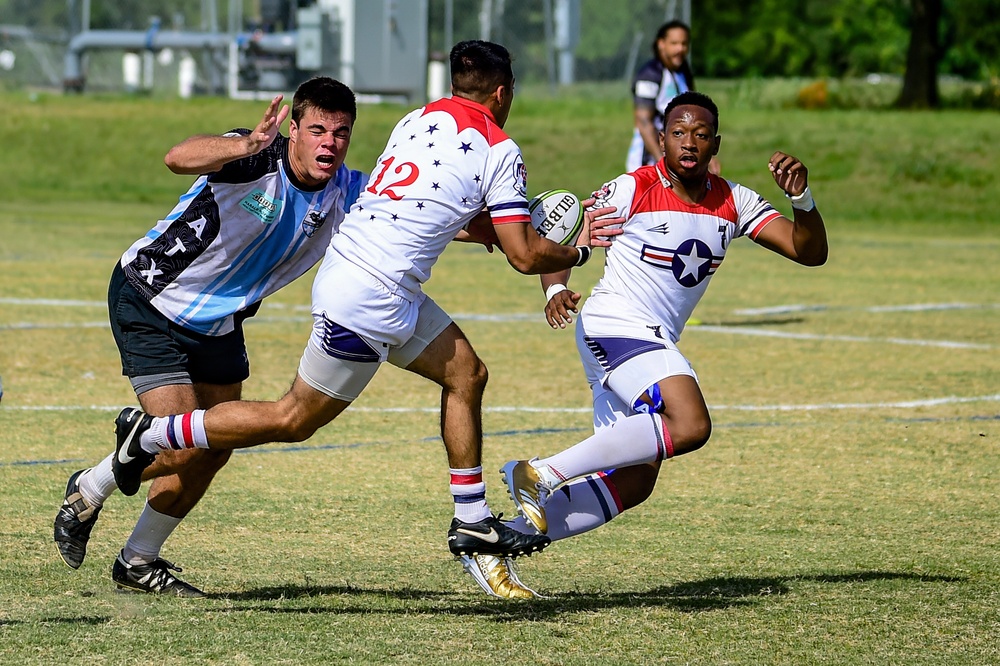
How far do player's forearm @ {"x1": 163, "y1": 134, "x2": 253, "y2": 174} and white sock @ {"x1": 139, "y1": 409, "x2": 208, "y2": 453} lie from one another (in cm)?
92

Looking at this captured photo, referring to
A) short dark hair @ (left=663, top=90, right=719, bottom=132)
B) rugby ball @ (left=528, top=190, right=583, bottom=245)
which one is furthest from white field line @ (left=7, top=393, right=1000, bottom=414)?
rugby ball @ (left=528, top=190, right=583, bottom=245)

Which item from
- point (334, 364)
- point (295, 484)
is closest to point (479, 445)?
point (334, 364)

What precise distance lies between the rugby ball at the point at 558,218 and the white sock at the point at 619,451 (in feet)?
2.56

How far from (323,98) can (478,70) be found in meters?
0.61

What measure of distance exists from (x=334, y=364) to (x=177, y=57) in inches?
1559

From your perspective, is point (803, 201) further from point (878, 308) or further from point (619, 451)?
point (878, 308)

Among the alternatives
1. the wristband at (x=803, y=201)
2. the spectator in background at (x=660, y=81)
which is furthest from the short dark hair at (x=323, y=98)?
the spectator in background at (x=660, y=81)

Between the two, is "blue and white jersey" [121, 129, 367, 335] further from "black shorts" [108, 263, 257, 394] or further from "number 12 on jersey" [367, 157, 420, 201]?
"number 12 on jersey" [367, 157, 420, 201]

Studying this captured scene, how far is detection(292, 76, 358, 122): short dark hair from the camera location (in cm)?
578

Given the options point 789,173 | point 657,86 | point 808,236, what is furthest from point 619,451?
point 657,86

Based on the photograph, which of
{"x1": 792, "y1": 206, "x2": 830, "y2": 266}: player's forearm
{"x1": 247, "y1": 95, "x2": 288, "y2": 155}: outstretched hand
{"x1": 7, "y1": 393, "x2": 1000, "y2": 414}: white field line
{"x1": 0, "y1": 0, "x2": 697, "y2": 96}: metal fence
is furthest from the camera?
{"x1": 0, "y1": 0, "x2": 697, "y2": 96}: metal fence

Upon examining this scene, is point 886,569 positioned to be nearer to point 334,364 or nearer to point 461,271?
point 334,364

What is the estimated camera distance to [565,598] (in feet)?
19.1

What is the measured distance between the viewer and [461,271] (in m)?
18.6
